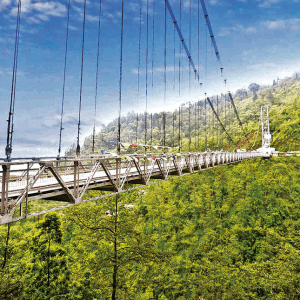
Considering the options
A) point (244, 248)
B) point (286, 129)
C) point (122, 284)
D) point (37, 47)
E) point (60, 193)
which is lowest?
point (244, 248)

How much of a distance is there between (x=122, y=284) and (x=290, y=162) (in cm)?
3099

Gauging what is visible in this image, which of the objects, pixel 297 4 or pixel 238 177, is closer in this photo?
pixel 238 177

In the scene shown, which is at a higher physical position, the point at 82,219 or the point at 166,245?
the point at 82,219

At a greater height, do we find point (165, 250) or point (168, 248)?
point (165, 250)

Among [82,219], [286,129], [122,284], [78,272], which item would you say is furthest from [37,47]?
[286,129]

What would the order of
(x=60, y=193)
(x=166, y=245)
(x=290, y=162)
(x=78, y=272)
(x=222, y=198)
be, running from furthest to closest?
(x=290, y=162) → (x=222, y=198) → (x=166, y=245) → (x=78, y=272) → (x=60, y=193)

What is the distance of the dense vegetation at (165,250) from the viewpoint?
39.0ft

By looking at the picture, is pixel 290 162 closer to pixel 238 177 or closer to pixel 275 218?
pixel 238 177

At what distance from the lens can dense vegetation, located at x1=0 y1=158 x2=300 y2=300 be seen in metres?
11.9

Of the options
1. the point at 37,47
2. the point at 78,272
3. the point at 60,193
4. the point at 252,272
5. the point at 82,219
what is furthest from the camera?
the point at 37,47

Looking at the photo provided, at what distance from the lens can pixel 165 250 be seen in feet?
68.6

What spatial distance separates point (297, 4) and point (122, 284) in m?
74.0

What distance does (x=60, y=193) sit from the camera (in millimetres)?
5301

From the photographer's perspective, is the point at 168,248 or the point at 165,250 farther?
the point at 168,248
